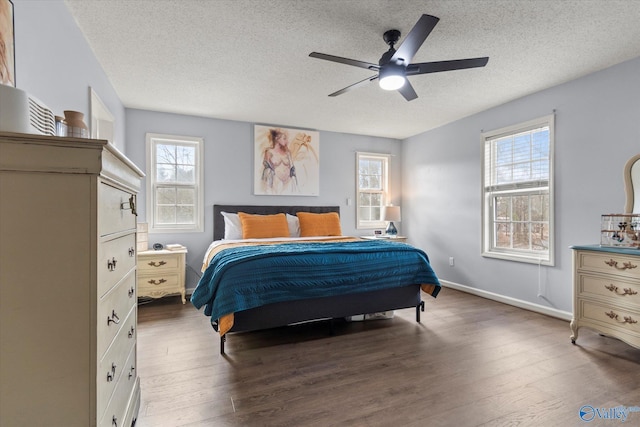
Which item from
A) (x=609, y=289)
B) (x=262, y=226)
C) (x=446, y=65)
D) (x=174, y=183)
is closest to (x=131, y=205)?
(x=446, y=65)

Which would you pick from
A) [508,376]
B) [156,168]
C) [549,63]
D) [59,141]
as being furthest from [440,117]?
[59,141]

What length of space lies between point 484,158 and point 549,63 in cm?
150

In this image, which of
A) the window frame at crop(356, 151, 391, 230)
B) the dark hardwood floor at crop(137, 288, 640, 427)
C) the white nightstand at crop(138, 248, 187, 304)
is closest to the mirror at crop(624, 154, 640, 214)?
the dark hardwood floor at crop(137, 288, 640, 427)

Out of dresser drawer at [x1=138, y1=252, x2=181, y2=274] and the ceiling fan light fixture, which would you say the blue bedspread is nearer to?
dresser drawer at [x1=138, y1=252, x2=181, y2=274]

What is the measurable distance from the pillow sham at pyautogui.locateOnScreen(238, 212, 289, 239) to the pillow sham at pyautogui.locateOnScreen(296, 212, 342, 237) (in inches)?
11.3

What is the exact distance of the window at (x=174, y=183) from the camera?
4293 millimetres

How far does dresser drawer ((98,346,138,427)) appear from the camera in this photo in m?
1.10

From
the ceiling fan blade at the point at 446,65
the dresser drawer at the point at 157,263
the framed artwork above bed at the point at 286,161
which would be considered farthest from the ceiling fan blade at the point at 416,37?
the dresser drawer at the point at 157,263

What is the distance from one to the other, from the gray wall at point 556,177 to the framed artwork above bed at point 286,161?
1.96 meters

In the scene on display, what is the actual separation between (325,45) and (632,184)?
9.90ft

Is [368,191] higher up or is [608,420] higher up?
[368,191]

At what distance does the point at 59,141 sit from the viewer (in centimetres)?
87

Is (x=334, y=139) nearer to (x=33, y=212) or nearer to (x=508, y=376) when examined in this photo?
(x=508, y=376)

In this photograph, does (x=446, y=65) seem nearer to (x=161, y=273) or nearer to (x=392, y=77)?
(x=392, y=77)
